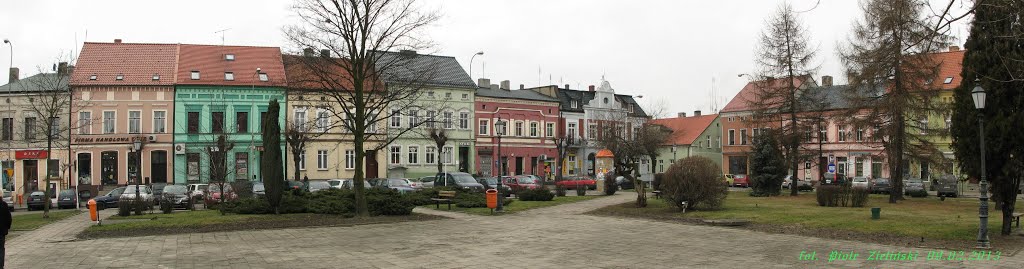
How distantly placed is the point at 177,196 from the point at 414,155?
993 inches

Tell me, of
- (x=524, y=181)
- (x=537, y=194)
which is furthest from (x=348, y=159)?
(x=537, y=194)

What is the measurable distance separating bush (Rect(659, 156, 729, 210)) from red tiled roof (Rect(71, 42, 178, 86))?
37789 millimetres

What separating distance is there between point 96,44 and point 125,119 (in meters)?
6.23

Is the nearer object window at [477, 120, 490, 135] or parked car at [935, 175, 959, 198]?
parked car at [935, 175, 959, 198]

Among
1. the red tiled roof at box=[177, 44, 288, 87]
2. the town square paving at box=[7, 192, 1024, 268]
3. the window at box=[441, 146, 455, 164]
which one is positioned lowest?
the town square paving at box=[7, 192, 1024, 268]

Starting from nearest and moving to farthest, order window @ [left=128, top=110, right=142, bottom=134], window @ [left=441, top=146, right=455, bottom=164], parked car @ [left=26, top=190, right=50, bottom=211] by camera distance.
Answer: parked car @ [left=26, top=190, right=50, bottom=211] < window @ [left=128, top=110, right=142, bottom=134] < window @ [left=441, top=146, right=455, bottom=164]

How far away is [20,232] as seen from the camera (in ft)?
74.8

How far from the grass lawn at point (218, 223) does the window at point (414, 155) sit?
1306 inches

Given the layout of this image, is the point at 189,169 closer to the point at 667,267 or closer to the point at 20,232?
the point at 20,232

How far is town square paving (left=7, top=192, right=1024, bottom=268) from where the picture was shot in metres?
13.8

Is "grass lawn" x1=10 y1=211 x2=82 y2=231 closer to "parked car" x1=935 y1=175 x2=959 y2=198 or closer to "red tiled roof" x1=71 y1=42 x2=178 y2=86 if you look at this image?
"red tiled roof" x1=71 y1=42 x2=178 y2=86

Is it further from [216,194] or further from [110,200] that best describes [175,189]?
[110,200]

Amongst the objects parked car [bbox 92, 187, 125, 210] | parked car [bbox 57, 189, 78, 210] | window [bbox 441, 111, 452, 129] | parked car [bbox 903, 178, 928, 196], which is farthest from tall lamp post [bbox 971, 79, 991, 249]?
window [bbox 441, 111, 452, 129]

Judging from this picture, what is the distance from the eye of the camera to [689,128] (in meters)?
80.4
